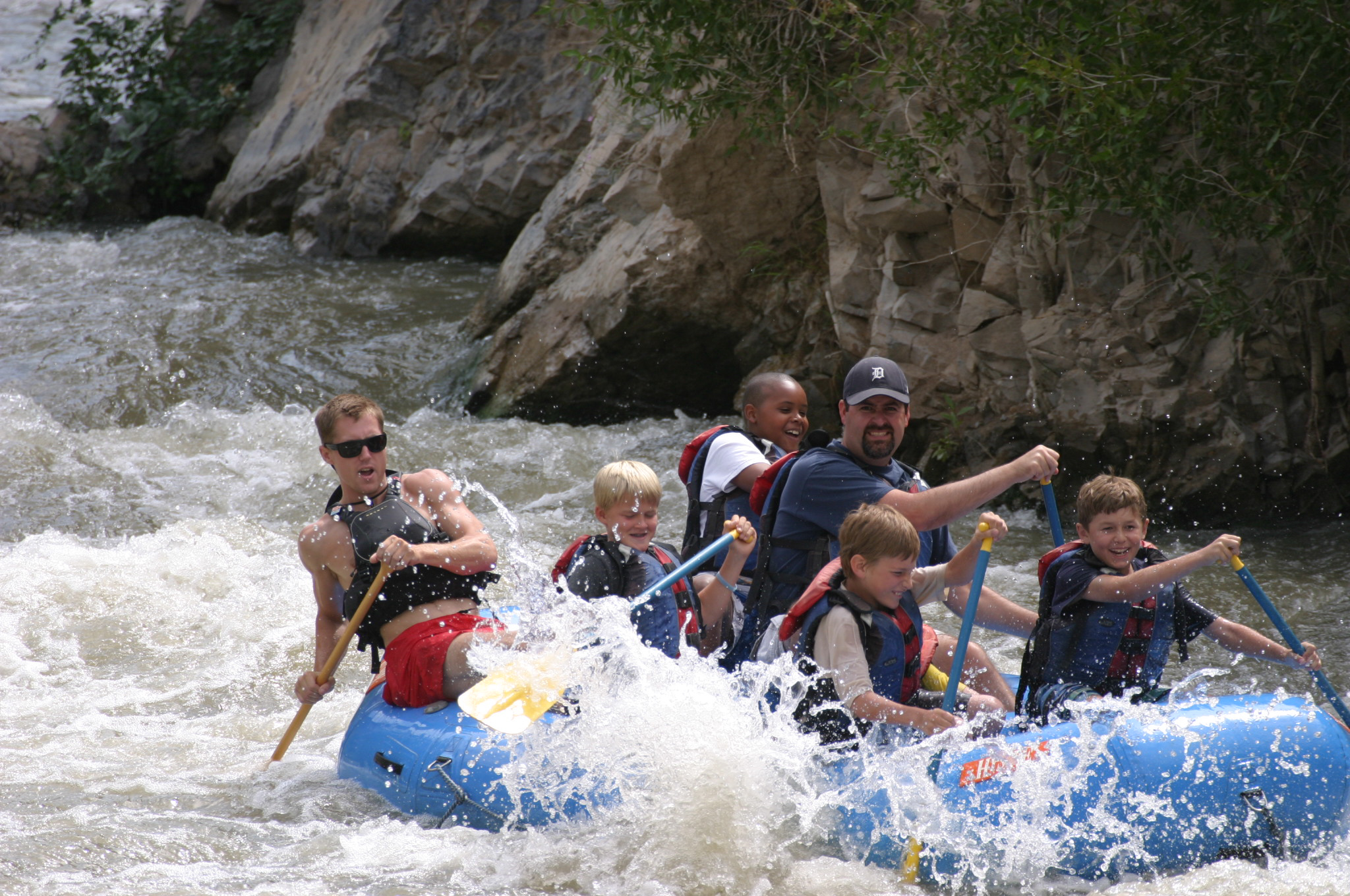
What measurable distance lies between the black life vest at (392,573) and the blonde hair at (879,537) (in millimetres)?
1326

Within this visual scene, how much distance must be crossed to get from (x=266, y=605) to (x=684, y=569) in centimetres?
312

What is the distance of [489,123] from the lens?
11.8 m

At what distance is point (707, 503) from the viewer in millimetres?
4305

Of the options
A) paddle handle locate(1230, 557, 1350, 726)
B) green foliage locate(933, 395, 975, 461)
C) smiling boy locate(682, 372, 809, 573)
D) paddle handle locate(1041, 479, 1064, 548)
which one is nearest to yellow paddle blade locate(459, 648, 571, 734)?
smiling boy locate(682, 372, 809, 573)

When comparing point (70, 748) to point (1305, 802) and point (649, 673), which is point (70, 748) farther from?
point (1305, 802)

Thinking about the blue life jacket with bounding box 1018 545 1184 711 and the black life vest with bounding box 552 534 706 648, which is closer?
the blue life jacket with bounding box 1018 545 1184 711

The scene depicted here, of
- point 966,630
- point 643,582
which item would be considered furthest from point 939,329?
point 966,630

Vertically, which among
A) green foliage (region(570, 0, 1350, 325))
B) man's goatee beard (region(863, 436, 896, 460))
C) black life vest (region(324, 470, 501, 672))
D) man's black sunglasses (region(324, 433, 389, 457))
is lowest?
black life vest (region(324, 470, 501, 672))

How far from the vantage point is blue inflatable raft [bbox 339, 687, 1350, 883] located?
2.98 meters

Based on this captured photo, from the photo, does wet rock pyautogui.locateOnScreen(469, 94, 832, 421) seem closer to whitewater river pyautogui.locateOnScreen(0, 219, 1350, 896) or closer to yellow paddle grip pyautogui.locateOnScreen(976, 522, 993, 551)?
whitewater river pyautogui.locateOnScreen(0, 219, 1350, 896)

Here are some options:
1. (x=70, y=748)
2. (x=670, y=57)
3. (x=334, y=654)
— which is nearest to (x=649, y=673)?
(x=334, y=654)

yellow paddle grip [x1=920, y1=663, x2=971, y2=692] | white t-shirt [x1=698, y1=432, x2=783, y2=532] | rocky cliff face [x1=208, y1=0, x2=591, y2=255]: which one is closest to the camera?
yellow paddle grip [x1=920, y1=663, x2=971, y2=692]

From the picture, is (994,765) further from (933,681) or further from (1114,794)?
(933,681)

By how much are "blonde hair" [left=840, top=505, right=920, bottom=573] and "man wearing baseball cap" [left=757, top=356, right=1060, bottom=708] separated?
31 centimetres
